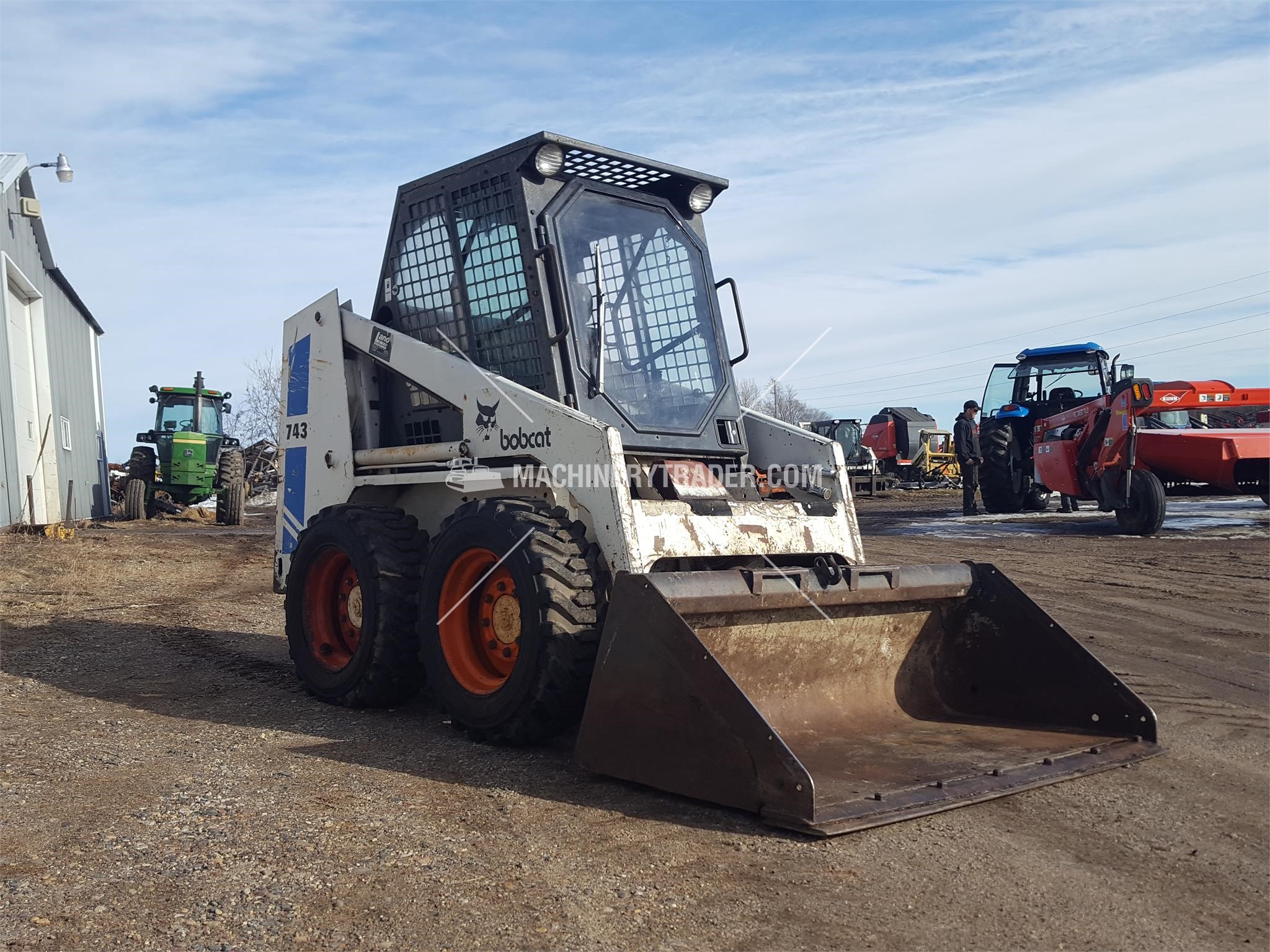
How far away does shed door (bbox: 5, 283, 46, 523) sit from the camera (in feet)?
58.0

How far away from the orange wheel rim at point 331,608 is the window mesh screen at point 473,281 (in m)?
1.38

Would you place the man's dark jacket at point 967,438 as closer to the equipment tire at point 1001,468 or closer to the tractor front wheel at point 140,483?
the equipment tire at point 1001,468

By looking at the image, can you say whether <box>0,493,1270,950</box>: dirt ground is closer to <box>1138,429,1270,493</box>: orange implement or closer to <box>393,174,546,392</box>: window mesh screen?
<box>393,174,546,392</box>: window mesh screen

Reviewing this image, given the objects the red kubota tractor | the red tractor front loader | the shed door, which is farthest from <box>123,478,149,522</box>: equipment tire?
the red tractor front loader

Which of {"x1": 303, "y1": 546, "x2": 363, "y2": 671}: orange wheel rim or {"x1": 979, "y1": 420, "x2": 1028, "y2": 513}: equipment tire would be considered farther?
{"x1": 979, "y1": 420, "x2": 1028, "y2": 513}: equipment tire

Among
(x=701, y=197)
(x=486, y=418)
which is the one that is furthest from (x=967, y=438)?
(x=486, y=418)

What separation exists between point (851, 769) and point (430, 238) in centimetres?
382

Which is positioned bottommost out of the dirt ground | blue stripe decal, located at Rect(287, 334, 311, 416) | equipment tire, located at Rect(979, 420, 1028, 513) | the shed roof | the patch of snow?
the dirt ground

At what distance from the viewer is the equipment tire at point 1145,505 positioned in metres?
13.2

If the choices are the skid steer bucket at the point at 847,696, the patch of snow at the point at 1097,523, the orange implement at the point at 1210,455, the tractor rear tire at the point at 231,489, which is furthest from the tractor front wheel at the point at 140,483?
the skid steer bucket at the point at 847,696

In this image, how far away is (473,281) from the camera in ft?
19.5

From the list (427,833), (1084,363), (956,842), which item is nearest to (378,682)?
(427,833)

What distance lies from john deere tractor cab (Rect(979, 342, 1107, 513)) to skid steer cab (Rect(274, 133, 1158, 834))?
468 inches

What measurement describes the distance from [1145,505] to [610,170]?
32.6 ft
